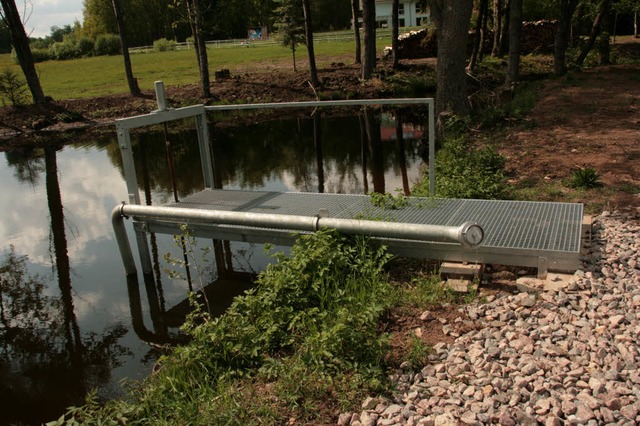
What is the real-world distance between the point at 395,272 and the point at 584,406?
9.66ft

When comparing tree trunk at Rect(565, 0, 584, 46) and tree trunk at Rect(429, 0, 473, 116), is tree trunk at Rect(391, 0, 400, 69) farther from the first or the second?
tree trunk at Rect(429, 0, 473, 116)

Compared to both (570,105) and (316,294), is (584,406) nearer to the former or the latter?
(316,294)

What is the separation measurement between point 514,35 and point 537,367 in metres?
19.5

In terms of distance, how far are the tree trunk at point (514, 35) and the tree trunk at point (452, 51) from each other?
6972 millimetres

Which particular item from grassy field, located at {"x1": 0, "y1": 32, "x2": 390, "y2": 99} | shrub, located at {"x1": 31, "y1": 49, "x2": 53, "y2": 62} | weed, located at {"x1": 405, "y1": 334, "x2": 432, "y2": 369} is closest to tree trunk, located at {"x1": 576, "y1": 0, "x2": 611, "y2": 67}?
grassy field, located at {"x1": 0, "y1": 32, "x2": 390, "y2": 99}

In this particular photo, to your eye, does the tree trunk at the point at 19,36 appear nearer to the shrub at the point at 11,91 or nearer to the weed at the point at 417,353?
the shrub at the point at 11,91

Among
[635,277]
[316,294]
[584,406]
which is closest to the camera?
[584,406]

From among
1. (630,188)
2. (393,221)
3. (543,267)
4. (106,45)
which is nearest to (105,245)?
(393,221)

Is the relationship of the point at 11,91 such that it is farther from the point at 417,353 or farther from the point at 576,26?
the point at 576,26

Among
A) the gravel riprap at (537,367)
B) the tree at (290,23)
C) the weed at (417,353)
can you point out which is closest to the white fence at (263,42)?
the tree at (290,23)

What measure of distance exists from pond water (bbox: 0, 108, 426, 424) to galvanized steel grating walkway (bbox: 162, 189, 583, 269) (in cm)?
93

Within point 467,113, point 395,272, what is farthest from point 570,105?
point 395,272

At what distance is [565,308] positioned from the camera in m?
5.00

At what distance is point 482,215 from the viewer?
23.1ft
